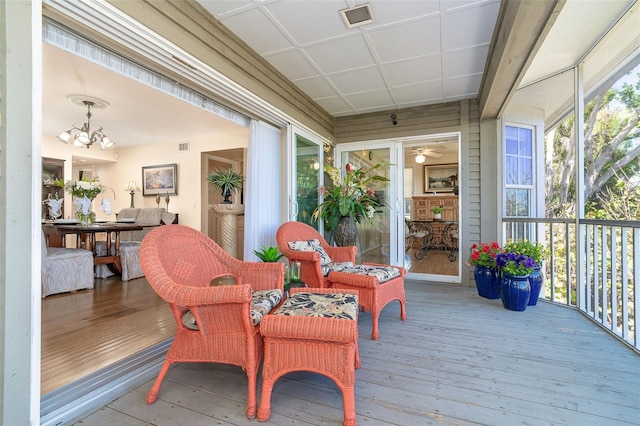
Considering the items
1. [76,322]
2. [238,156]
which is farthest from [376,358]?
[238,156]

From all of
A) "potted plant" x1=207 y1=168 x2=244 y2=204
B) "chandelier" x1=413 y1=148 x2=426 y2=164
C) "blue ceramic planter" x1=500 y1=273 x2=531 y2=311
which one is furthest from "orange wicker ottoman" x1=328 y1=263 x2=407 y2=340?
"chandelier" x1=413 y1=148 x2=426 y2=164

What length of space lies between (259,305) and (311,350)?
1.44 feet

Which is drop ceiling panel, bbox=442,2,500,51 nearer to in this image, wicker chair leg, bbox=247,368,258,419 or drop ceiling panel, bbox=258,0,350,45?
drop ceiling panel, bbox=258,0,350,45

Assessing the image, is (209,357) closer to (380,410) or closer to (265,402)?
(265,402)

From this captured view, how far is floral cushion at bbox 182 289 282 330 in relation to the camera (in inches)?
67.0

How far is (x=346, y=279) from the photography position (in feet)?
8.95

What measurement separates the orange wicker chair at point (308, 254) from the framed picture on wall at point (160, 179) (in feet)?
14.7

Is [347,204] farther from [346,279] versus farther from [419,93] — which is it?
[419,93]

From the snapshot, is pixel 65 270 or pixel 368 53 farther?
pixel 65 270

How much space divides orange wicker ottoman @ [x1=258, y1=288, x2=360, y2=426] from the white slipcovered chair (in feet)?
11.0

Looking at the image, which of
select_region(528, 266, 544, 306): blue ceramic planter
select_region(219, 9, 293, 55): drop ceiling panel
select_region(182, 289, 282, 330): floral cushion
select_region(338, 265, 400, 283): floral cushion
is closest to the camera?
select_region(182, 289, 282, 330): floral cushion

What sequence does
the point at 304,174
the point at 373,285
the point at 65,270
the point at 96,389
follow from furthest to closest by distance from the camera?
1. the point at 304,174
2. the point at 65,270
3. the point at 373,285
4. the point at 96,389

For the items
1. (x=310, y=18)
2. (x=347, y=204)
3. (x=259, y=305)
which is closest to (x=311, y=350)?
(x=259, y=305)

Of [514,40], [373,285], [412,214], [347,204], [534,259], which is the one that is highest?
[514,40]
